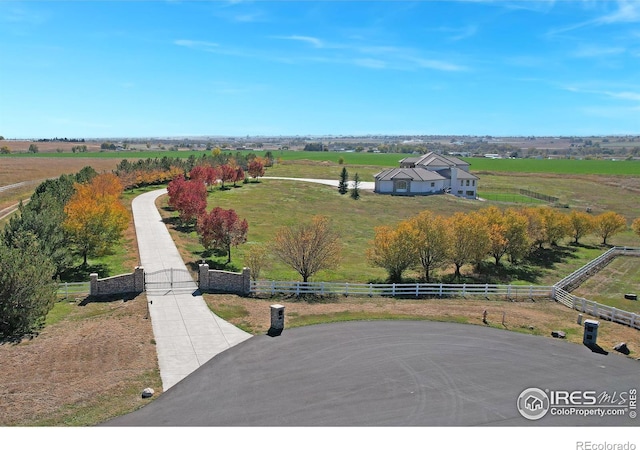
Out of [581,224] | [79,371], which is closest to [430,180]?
[581,224]

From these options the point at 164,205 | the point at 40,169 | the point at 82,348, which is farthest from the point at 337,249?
the point at 40,169

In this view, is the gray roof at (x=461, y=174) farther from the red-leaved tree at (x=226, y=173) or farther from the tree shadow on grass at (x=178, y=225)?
the tree shadow on grass at (x=178, y=225)

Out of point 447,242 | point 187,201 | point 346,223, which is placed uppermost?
point 187,201

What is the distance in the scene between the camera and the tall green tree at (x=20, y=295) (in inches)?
885

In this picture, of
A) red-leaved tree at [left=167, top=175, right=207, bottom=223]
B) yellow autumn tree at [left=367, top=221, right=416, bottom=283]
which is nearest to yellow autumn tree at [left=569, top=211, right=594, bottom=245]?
yellow autumn tree at [left=367, top=221, right=416, bottom=283]

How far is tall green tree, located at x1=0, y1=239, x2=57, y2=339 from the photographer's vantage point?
2247 cm

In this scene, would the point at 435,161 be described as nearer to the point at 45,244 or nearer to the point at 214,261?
the point at 214,261

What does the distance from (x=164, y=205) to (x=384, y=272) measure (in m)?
39.9

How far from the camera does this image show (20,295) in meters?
22.7

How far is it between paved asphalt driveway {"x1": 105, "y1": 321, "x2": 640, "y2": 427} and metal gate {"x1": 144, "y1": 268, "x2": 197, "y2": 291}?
10.7 meters

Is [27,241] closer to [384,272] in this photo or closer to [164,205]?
[384,272]

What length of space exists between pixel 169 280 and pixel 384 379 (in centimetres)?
1979

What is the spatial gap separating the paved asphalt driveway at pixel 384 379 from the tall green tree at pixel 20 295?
391 inches

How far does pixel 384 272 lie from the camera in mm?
43000
